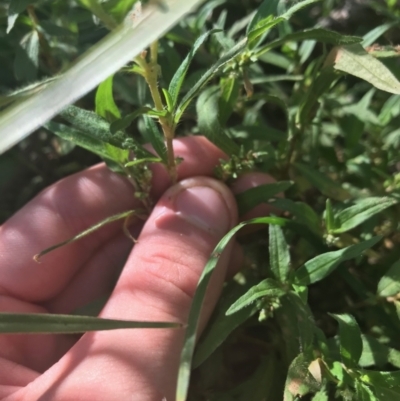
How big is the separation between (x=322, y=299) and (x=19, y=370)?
2.07ft

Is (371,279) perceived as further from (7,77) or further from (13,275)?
(7,77)

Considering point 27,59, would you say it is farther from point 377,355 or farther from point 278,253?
→ point 377,355

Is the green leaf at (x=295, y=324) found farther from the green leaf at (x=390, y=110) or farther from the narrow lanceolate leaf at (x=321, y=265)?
the green leaf at (x=390, y=110)

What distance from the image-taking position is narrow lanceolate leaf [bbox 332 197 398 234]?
0.97 metres

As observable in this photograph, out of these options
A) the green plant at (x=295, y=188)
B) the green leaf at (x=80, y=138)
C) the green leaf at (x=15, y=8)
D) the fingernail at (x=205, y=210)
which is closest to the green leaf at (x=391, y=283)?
the green plant at (x=295, y=188)

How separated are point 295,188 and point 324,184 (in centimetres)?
9

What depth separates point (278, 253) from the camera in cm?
93

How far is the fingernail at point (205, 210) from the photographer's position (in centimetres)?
102

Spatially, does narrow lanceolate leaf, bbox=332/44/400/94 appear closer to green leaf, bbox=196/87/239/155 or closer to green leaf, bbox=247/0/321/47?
green leaf, bbox=247/0/321/47

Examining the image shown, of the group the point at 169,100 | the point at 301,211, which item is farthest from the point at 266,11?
the point at 301,211

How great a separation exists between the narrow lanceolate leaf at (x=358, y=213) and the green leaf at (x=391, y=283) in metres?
0.10

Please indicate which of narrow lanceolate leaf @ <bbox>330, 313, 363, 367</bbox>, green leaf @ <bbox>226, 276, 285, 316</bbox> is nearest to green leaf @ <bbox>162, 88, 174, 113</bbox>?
green leaf @ <bbox>226, 276, 285, 316</bbox>

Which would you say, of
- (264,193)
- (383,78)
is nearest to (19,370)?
(264,193)

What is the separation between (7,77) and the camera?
1341 mm
